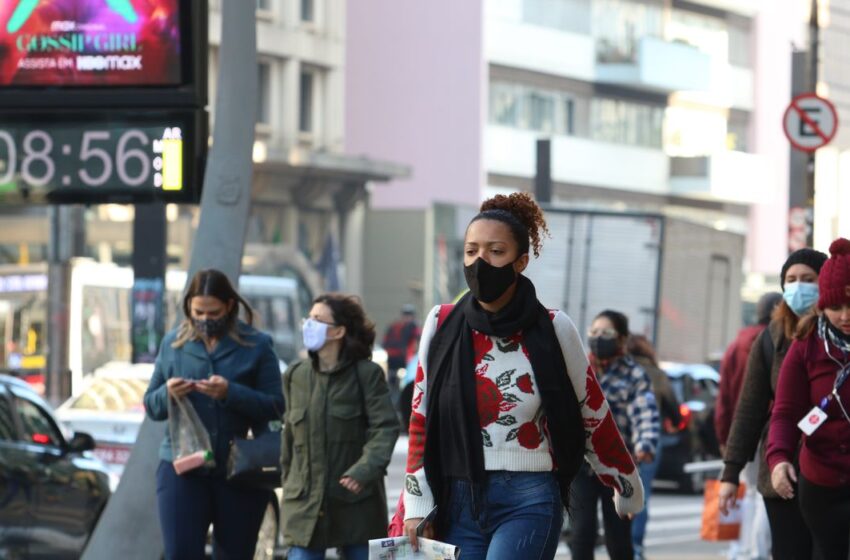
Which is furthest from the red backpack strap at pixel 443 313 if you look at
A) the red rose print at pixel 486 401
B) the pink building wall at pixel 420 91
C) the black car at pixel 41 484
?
the pink building wall at pixel 420 91

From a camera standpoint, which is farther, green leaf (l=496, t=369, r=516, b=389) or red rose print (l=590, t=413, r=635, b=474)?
red rose print (l=590, t=413, r=635, b=474)

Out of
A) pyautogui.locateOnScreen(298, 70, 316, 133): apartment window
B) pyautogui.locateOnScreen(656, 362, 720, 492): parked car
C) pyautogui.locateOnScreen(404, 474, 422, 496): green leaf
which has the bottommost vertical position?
pyautogui.locateOnScreen(656, 362, 720, 492): parked car

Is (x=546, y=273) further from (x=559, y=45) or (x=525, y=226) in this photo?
(x=559, y=45)

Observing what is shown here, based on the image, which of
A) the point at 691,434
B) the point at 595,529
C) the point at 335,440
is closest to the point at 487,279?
the point at 335,440

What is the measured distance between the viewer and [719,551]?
58.1 feet

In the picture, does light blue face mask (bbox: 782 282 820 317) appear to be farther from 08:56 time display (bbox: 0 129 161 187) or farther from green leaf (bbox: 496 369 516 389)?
08:56 time display (bbox: 0 129 161 187)

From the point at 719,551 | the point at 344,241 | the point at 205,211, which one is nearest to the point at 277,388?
the point at 205,211

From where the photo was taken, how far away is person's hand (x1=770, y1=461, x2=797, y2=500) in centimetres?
820

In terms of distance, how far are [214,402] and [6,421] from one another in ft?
11.3

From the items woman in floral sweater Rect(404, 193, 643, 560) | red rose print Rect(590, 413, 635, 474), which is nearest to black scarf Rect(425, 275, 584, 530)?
woman in floral sweater Rect(404, 193, 643, 560)

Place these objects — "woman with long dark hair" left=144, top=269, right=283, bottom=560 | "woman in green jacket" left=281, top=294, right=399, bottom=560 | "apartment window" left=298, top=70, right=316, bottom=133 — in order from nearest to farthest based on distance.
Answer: "woman in green jacket" left=281, top=294, right=399, bottom=560 < "woman with long dark hair" left=144, top=269, right=283, bottom=560 < "apartment window" left=298, top=70, right=316, bottom=133

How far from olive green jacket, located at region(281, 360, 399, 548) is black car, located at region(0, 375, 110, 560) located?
11.0 feet

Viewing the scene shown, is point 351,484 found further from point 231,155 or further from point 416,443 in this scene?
point 231,155

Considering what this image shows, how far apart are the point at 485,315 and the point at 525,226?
0.35m
